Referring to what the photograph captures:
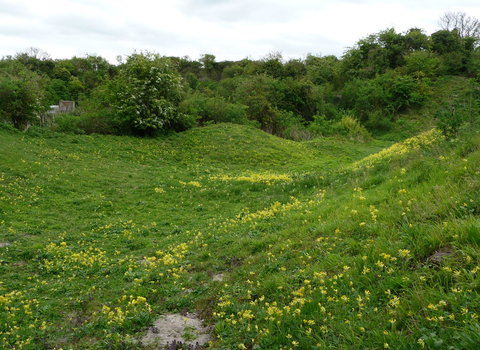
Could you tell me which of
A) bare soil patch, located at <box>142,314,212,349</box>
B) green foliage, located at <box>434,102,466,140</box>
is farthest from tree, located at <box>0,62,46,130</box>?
green foliage, located at <box>434,102,466,140</box>

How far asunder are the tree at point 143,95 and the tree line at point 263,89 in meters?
0.08

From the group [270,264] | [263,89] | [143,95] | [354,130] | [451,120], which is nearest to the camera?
[270,264]

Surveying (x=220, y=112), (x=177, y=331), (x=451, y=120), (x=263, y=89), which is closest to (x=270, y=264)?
(x=177, y=331)

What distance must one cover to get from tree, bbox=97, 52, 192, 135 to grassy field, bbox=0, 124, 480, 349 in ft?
40.1

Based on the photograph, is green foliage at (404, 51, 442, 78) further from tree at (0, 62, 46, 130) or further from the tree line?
tree at (0, 62, 46, 130)

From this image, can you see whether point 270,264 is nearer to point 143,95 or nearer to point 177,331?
point 177,331

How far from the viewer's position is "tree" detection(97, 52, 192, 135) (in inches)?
879

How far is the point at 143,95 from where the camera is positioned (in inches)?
901

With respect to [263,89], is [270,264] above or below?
below

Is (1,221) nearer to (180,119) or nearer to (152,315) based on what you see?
(152,315)

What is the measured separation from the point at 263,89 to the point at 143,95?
16.6 metres

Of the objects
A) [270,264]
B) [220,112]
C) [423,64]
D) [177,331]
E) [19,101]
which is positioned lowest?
[177,331]

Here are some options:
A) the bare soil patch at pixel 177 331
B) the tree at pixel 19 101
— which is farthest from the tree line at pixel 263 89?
the bare soil patch at pixel 177 331

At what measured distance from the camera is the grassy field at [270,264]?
10.3 feet
